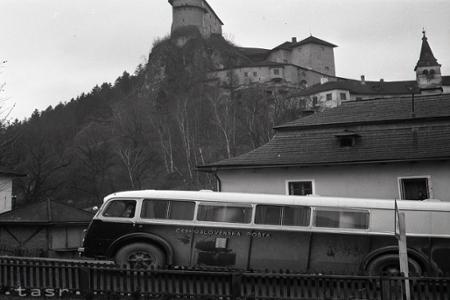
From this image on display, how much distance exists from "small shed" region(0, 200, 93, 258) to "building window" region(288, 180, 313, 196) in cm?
1318

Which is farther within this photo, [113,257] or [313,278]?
[113,257]

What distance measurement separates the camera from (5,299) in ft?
34.4

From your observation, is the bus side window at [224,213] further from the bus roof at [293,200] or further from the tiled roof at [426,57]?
the tiled roof at [426,57]

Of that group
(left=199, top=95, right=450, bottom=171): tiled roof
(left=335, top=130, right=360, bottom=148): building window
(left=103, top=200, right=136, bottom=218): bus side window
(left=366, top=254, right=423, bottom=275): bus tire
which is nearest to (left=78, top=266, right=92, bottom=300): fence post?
(left=103, top=200, right=136, bottom=218): bus side window

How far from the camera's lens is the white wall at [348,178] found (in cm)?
1861

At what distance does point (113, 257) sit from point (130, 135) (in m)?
58.7

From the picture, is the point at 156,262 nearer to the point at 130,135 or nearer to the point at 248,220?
the point at 248,220

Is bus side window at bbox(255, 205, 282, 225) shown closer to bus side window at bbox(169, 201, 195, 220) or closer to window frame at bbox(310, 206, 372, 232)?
window frame at bbox(310, 206, 372, 232)

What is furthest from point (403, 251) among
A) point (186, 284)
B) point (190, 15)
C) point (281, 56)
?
point (281, 56)

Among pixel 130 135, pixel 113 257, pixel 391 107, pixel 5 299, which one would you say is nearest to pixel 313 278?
pixel 113 257

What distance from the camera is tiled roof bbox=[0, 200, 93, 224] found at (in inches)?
1063

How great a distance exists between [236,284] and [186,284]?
1.09 m

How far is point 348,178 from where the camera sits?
19594 mm

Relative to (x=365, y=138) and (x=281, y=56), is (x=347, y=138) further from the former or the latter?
(x=281, y=56)
